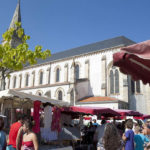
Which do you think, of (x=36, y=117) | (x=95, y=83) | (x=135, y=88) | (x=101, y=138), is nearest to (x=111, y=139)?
(x=101, y=138)

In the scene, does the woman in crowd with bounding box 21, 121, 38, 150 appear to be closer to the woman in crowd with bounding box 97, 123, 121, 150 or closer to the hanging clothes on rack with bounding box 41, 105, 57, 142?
the woman in crowd with bounding box 97, 123, 121, 150

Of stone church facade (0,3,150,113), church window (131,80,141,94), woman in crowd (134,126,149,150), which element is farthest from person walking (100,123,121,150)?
church window (131,80,141,94)

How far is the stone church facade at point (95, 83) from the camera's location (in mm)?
24812

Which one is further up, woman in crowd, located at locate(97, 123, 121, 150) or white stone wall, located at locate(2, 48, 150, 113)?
white stone wall, located at locate(2, 48, 150, 113)

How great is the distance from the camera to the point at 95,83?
29.0 meters

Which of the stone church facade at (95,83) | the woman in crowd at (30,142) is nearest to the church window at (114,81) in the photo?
the stone church facade at (95,83)

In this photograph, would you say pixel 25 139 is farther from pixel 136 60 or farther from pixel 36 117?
pixel 36 117

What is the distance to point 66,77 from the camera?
108 feet

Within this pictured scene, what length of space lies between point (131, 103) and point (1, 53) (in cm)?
1959

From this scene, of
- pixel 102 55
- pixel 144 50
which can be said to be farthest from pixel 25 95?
pixel 102 55

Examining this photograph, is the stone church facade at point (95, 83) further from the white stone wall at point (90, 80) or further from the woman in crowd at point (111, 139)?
the woman in crowd at point (111, 139)

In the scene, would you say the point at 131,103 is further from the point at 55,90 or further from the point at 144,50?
the point at 144,50

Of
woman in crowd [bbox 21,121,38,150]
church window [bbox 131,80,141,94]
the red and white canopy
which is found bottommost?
woman in crowd [bbox 21,121,38,150]

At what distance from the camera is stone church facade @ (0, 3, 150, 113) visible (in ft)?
81.4
